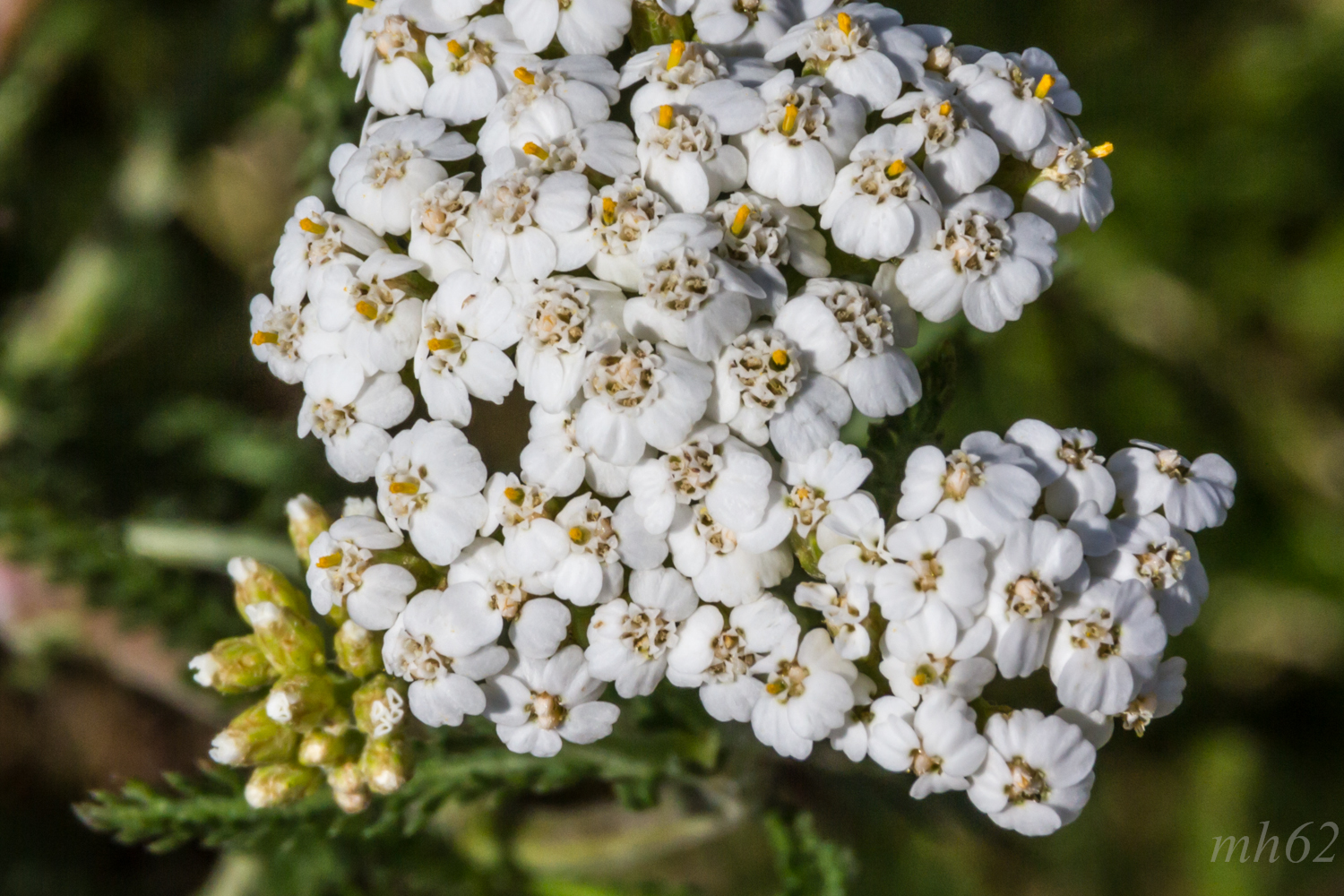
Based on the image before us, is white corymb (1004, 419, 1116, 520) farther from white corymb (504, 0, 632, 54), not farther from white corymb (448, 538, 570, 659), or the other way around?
white corymb (504, 0, 632, 54)

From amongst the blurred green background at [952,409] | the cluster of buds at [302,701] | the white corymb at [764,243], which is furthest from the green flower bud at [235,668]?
the white corymb at [764,243]

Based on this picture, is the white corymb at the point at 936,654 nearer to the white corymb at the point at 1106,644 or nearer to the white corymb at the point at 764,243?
the white corymb at the point at 1106,644

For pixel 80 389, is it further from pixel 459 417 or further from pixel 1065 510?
pixel 1065 510

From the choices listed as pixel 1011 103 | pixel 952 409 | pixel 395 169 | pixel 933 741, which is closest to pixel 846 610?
pixel 933 741

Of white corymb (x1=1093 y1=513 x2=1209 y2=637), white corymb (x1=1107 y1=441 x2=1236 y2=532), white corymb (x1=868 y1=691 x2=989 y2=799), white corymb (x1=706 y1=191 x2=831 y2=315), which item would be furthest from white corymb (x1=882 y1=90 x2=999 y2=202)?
white corymb (x1=868 y1=691 x2=989 y2=799)

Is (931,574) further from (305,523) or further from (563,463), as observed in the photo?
(305,523)

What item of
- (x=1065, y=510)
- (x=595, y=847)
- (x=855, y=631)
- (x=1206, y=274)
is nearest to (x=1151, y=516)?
(x=1065, y=510)
